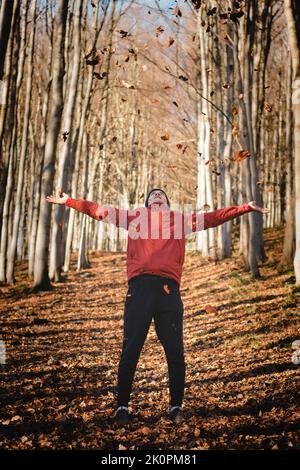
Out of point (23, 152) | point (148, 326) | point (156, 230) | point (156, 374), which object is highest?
point (23, 152)

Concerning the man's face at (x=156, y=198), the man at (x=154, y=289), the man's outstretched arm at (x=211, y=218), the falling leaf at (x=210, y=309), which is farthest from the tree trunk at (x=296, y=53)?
the man's face at (x=156, y=198)

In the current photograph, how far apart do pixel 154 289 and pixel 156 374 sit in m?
2.19

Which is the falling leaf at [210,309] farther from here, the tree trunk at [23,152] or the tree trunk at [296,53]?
the tree trunk at [23,152]

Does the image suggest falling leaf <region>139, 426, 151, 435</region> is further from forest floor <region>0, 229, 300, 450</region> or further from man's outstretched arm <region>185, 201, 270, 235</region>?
man's outstretched arm <region>185, 201, 270, 235</region>

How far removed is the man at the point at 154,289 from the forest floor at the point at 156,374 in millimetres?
419

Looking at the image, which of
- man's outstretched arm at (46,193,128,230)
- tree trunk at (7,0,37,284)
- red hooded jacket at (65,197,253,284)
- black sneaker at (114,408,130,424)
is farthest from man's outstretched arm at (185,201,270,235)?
tree trunk at (7,0,37,284)

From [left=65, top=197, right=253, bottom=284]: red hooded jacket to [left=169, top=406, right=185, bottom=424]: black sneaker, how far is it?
1168mm

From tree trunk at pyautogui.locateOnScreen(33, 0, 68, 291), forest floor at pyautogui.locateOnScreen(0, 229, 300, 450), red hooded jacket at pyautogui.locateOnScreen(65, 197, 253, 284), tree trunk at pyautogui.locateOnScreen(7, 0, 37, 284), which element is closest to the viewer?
forest floor at pyautogui.locateOnScreen(0, 229, 300, 450)

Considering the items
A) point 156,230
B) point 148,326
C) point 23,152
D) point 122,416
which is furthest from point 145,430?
point 23,152

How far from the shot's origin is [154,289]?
402 centimetres

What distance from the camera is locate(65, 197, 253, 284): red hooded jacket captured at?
161 inches

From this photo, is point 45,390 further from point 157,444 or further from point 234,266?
point 234,266

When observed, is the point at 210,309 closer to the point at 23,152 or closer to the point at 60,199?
the point at 60,199

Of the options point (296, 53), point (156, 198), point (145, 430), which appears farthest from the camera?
point (296, 53)
